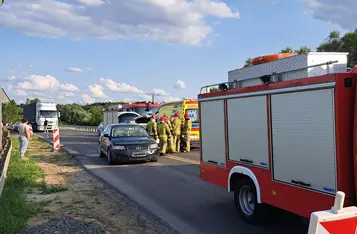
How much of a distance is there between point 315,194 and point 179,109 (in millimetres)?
14573

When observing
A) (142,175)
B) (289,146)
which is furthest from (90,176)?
(289,146)

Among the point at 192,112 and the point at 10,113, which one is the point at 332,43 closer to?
the point at 192,112

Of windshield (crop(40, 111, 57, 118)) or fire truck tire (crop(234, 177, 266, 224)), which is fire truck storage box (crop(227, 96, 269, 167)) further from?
windshield (crop(40, 111, 57, 118))

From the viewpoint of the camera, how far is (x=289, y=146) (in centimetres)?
494

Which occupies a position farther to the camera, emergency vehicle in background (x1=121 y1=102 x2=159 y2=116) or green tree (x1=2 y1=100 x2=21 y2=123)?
green tree (x1=2 y1=100 x2=21 y2=123)

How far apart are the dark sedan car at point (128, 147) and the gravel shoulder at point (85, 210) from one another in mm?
2462

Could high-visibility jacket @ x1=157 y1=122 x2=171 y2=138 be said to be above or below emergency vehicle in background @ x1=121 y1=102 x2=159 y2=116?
below

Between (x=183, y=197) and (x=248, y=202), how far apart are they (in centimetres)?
232

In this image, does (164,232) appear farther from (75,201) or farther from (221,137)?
(75,201)

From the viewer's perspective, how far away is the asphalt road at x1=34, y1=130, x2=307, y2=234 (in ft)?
19.8

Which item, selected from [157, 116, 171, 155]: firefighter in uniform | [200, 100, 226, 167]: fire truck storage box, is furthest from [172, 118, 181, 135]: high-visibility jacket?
[200, 100, 226, 167]: fire truck storage box

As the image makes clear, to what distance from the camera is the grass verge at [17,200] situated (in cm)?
583

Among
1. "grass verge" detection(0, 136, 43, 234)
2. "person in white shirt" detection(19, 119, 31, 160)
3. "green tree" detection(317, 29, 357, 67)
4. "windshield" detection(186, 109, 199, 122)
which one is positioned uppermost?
"green tree" detection(317, 29, 357, 67)

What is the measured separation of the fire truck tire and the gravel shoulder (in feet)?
4.07
